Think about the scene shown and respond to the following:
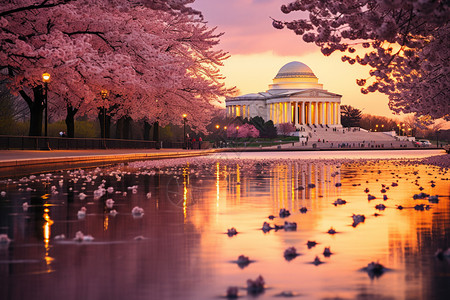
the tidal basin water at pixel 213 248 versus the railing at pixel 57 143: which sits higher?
the railing at pixel 57 143

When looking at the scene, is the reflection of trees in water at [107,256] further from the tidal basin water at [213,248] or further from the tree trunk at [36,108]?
the tree trunk at [36,108]

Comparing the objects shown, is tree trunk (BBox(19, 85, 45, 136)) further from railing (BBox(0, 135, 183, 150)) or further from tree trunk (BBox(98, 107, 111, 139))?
tree trunk (BBox(98, 107, 111, 139))

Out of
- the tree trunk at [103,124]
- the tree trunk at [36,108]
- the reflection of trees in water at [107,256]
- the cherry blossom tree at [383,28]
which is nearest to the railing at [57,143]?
the tree trunk at [36,108]

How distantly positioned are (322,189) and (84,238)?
34.8 ft

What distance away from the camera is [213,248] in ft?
28.8

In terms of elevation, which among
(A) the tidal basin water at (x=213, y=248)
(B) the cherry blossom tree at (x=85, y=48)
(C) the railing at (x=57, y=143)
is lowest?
(A) the tidal basin water at (x=213, y=248)

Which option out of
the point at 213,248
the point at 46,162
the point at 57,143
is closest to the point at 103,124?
the point at 57,143

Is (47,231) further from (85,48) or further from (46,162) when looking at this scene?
(85,48)

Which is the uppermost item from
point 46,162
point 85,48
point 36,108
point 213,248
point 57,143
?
point 85,48

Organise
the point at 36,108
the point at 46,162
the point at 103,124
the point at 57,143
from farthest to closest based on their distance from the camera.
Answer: the point at 103,124 < the point at 57,143 < the point at 36,108 < the point at 46,162

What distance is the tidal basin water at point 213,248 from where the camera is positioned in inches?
254

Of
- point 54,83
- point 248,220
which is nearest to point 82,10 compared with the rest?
point 54,83

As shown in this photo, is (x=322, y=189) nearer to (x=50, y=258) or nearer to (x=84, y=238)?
(x=84, y=238)

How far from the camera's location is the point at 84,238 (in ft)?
31.0
